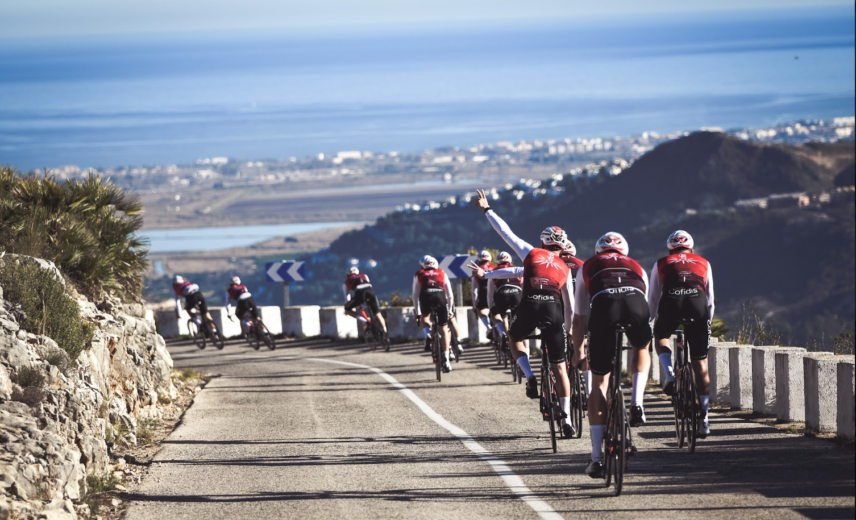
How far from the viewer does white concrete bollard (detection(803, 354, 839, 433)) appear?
1023 cm

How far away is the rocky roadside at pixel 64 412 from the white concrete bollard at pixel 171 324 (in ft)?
55.8

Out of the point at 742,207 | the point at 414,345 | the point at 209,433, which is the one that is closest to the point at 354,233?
the point at 742,207

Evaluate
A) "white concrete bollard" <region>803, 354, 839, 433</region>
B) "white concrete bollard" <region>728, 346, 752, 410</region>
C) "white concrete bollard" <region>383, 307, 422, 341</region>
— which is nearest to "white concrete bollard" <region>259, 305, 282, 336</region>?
"white concrete bollard" <region>383, 307, 422, 341</region>

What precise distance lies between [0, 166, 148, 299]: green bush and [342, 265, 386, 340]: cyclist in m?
4.38

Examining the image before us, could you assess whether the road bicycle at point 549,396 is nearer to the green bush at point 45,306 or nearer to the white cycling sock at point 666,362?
the white cycling sock at point 666,362

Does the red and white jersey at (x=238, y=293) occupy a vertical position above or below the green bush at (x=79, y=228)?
below

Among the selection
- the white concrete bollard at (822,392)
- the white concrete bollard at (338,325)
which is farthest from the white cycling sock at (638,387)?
the white concrete bollard at (338,325)

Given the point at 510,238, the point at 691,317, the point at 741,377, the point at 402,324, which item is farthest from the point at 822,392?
the point at 402,324

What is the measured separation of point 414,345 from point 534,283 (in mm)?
13915

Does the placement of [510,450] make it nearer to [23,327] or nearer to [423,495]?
[423,495]

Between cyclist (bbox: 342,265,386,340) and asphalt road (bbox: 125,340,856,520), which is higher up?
cyclist (bbox: 342,265,386,340)

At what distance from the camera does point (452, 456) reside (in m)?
10.1

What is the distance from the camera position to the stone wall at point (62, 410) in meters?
8.23

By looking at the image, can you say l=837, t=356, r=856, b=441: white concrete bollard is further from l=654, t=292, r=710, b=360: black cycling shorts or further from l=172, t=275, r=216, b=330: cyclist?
l=172, t=275, r=216, b=330: cyclist
